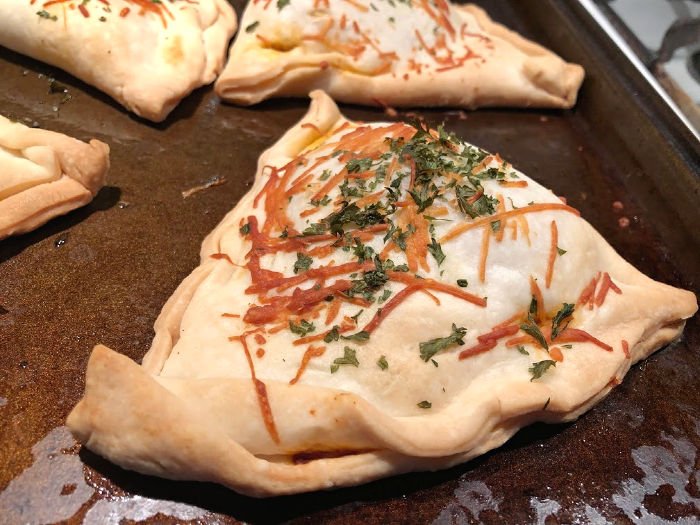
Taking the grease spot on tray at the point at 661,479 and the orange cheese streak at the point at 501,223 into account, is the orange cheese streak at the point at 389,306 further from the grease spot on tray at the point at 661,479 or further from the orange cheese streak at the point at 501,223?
the grease spot on tray at the point at 661,479

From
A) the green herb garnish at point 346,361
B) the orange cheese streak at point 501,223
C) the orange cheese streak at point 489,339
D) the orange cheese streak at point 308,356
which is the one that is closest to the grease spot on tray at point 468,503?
the orange cheese streak at point 489,339

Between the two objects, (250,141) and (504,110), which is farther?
(504,110)

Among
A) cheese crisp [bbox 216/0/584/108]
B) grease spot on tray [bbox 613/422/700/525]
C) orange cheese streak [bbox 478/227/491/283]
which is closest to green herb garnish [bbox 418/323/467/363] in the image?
orange cheese streak [bbox 478/227/491/283]

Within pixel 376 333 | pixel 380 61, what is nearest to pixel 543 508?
pixel 376 333

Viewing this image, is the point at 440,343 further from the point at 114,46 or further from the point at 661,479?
the point at 114,46

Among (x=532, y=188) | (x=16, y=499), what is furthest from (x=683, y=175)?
(x=16, y=499)

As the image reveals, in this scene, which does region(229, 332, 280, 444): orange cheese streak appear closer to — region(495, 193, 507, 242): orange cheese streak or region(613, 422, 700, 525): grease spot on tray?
region(495, 193, 507, 242): orange cheese streak

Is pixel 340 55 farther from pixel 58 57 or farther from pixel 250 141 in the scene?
pixel 58 57
